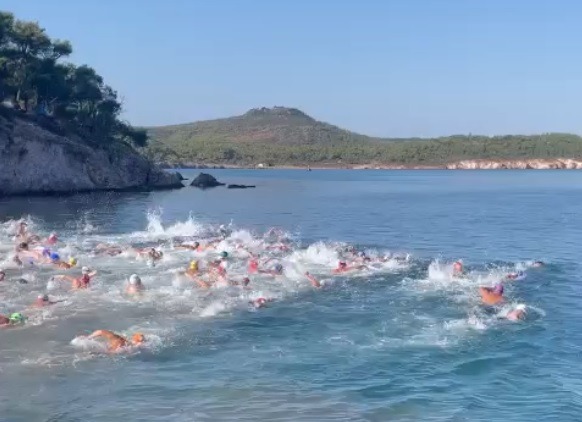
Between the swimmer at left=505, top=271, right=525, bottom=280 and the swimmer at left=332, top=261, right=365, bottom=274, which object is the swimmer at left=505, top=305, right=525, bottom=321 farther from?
the swimmer at left=332, top=261, right=365, bottom=274

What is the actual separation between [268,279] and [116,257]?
8.13 m

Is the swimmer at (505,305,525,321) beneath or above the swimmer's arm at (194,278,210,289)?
beneath

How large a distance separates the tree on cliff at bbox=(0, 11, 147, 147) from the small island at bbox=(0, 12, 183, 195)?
0.10 metres

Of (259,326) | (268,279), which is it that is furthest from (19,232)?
(259,326)

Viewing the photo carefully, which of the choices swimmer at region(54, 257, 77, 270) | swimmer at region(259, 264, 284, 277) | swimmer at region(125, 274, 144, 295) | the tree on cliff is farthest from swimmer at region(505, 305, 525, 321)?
the tree on cliff

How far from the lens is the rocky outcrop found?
235 feet

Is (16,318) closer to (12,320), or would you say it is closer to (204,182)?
(12,320)

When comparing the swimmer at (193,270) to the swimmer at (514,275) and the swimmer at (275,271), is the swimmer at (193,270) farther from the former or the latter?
the swimmer at (514,275)

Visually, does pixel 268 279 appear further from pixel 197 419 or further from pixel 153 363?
pixel 197 419

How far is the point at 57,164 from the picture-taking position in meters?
77.8

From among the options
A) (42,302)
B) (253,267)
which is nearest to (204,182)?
(253,267)

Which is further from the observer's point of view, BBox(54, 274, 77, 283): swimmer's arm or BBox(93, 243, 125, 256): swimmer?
BBox(93, 243, 125, 256): swimmer

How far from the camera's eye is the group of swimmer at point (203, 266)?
65.3 feet

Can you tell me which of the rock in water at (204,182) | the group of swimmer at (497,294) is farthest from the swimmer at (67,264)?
the rock in water at (204,182)
